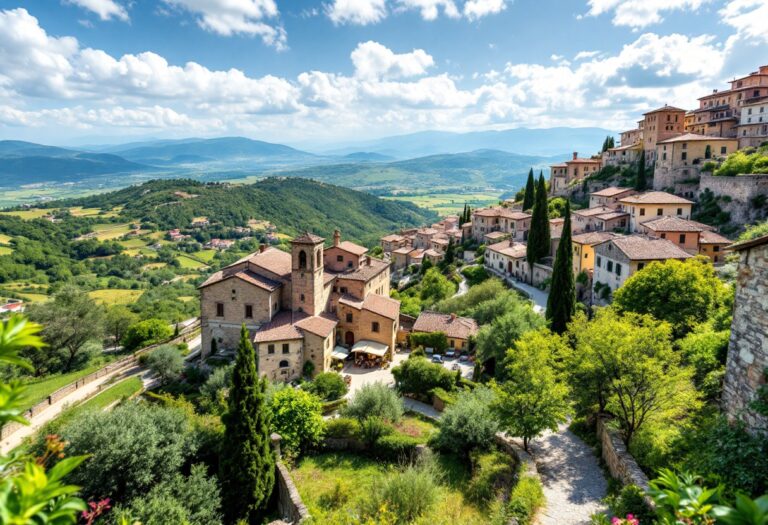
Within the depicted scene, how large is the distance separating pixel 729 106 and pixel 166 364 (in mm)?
90856

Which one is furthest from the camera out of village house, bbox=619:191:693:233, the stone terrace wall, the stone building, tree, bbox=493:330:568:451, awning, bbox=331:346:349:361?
village house, bbox=619:191:693:233

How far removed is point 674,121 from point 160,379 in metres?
79.3

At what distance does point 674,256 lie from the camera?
35812mm

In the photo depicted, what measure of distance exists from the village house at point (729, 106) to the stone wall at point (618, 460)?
224ft

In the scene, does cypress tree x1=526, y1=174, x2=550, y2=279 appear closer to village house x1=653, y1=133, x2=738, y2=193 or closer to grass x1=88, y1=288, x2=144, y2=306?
village house x1=653, y1=133, x2=738, y2=193

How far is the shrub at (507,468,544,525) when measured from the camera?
14090mm

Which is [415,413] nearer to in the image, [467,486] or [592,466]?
[467,486]

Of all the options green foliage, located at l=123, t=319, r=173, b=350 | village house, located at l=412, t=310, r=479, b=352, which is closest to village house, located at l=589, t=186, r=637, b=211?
village house, located at l=412, t=310, r=479, b=352

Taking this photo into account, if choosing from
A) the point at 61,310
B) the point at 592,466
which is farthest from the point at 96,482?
the point at 61,310

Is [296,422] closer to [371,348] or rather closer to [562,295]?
[371,348]

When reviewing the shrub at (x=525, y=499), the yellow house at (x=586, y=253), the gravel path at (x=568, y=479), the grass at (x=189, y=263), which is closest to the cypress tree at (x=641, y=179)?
the yellow house at (x=586, y=253)

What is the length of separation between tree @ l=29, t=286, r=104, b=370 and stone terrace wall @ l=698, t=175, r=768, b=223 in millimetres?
74467

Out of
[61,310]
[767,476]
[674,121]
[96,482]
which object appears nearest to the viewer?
[767,476]

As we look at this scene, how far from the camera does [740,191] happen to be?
47.2 m
